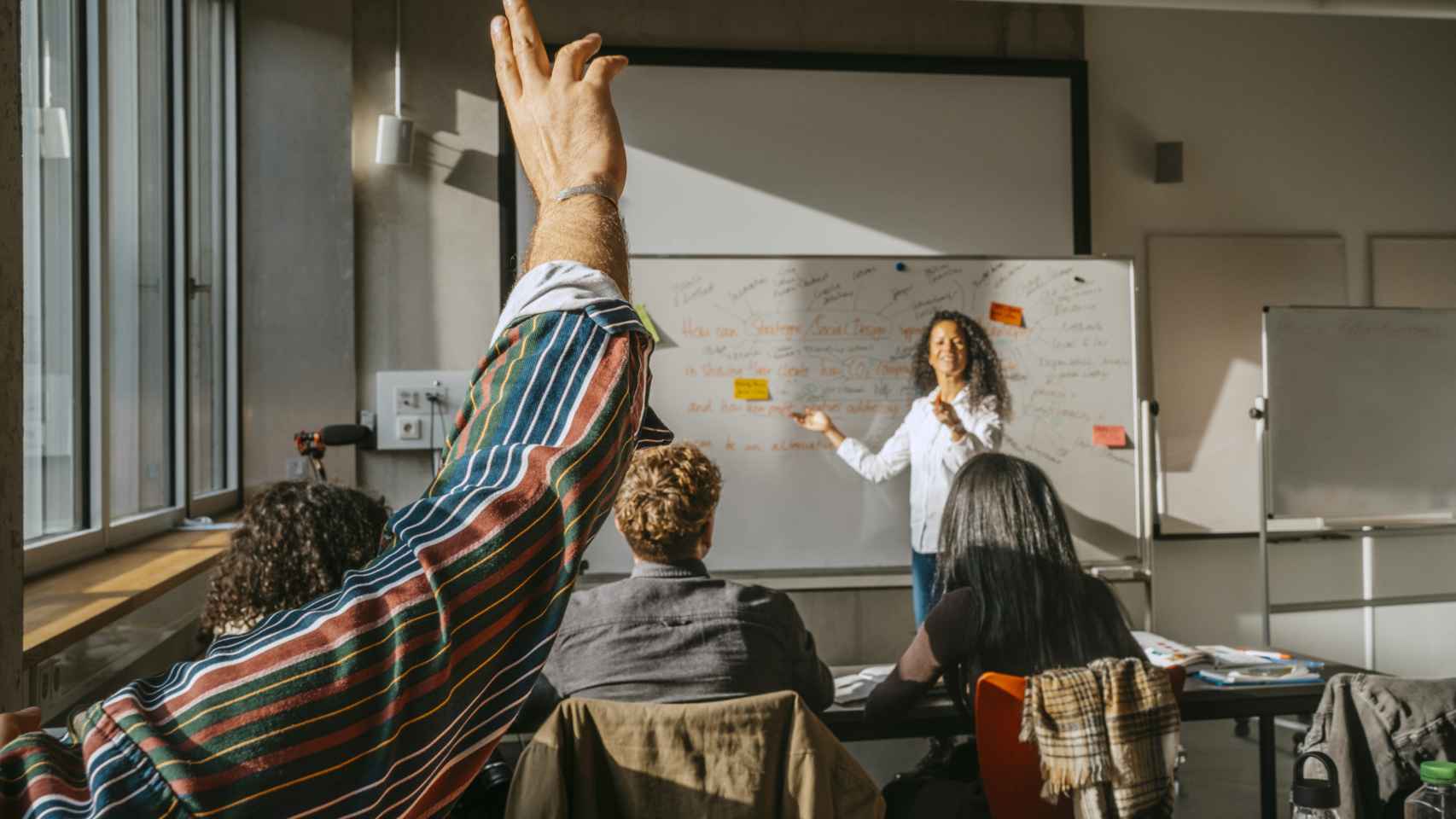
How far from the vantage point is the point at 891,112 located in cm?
462

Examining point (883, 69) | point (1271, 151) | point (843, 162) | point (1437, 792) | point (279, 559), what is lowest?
point (1437, 792)

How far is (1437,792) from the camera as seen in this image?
147cm

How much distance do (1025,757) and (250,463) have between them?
3233 millimetres

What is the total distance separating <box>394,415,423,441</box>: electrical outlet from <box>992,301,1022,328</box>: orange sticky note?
7.51ft

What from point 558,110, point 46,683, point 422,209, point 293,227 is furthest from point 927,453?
point 558,110

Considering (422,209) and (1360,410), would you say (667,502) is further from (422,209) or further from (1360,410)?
(1360,410)

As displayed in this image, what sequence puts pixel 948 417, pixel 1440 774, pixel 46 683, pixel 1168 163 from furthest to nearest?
pixel 1168 163 < pixel 948 417 < pixel 46 683 < pixel 1440 774

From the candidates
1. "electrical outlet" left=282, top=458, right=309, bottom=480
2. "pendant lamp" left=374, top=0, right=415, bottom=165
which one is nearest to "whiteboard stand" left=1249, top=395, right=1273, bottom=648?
"pendant lamp" left=374, top=0, right=415, bottom=165

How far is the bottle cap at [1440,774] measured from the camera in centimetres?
142

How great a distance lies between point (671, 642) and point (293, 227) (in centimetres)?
289

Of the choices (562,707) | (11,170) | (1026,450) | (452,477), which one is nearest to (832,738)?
(562,707)

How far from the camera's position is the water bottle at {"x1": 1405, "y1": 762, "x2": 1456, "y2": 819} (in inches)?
56.1

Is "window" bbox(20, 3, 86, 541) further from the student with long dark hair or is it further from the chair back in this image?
the chair back

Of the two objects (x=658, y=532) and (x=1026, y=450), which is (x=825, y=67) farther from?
(x=658, y=532)
